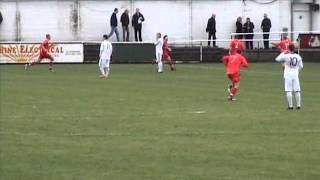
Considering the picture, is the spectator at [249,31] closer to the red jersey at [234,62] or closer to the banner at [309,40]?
the banner at [309,40]

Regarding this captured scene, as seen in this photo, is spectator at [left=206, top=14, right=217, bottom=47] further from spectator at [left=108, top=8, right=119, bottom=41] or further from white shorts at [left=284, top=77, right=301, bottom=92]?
white shorts at [left=284, top=77, right=301, bottom=92]

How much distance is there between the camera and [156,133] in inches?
625

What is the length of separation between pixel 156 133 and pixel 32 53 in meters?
31.9

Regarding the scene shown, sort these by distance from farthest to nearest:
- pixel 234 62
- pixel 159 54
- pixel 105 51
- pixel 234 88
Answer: pixel 159 54 < pixel 105 51 < pixel 234 62 < pixel 234 88

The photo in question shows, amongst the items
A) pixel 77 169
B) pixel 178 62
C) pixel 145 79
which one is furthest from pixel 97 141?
pixel 178 62

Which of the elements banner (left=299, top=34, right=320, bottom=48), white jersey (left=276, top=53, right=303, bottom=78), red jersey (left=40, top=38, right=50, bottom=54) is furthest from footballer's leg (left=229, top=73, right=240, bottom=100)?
banner (left=299, top=34, right=320, bottom=48)

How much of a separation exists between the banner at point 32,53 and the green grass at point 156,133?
17.2m

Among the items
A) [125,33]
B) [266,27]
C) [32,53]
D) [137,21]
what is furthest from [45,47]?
[266,27]

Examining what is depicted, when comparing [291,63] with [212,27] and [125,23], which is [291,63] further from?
[125,23]

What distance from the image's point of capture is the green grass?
38.4 feet

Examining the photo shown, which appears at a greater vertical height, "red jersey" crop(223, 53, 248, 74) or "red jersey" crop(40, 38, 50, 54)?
"red jersey" crop(40, 38, 50, 54)

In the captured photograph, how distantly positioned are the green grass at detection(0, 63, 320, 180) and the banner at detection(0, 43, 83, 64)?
56.6 ft

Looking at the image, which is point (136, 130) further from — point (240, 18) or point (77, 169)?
point (240, 18)

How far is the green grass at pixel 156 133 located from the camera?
11.7 meters
